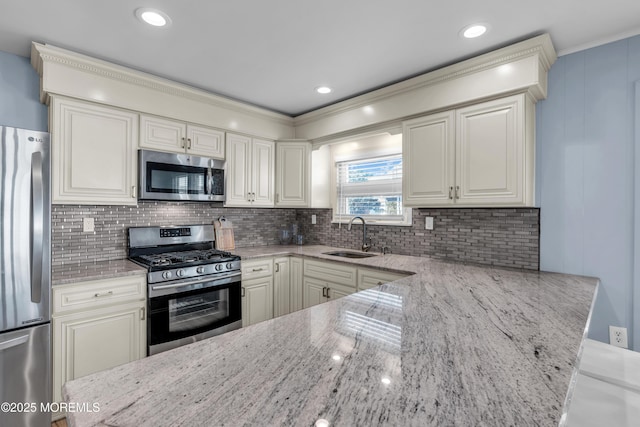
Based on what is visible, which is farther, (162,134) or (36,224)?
(162,134)

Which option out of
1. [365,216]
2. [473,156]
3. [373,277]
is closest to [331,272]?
[373,277]

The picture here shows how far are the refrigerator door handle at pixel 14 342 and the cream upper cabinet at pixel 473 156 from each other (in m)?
2.72

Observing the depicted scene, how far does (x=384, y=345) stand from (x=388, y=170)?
2573mm

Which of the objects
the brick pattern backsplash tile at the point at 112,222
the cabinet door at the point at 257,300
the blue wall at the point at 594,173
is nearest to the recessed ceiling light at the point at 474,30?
the blue wall at the point at 594,173

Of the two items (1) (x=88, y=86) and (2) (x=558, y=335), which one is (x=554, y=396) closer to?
(2) (x=558, y=335)

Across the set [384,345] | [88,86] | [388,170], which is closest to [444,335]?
[384,345]

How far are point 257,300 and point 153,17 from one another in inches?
93.9

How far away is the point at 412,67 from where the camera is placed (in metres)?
2.47

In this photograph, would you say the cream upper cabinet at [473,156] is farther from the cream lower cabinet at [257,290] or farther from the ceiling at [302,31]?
the cream lower cabinet at [257,290]

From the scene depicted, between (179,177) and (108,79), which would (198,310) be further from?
(108,79)

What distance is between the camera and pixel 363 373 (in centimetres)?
83

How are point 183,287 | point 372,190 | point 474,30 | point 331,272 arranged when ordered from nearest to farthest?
1. point 474,30
2. point 183,287
3. point 331,272
4. point 372,190

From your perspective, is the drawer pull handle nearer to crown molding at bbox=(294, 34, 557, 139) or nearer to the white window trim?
the white window trim

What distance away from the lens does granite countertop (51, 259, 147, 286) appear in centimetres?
202
